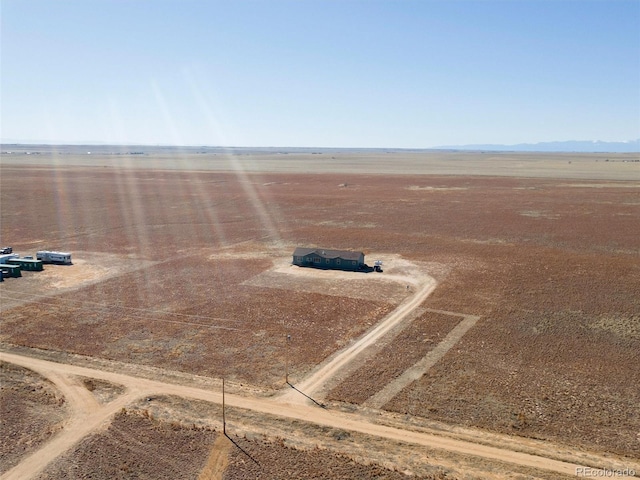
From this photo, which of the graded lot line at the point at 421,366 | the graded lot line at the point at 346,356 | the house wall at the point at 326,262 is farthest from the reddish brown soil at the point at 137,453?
the house wall at the point at 326,262

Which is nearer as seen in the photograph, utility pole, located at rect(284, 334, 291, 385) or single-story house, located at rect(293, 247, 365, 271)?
utility pole, located at rect(284, 334, 291, 385)

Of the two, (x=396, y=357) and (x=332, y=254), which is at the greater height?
(x=332, y=254)

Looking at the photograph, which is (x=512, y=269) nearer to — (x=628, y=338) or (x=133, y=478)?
(x=628, y=338)

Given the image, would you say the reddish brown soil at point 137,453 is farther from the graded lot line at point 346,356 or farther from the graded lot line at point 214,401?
the graded lot line at point 346,356

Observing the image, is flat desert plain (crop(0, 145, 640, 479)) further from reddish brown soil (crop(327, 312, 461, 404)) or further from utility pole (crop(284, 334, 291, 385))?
utility pole (crop(284, 334, 291, 385))

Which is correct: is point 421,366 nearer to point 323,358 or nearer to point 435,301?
point 323,358

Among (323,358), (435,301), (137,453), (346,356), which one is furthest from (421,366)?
(137,453)

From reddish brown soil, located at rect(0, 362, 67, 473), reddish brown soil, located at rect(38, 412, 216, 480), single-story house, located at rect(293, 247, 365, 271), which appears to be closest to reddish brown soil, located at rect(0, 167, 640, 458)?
reddish brown soil, located at rect(0, 362, 67, 473)
